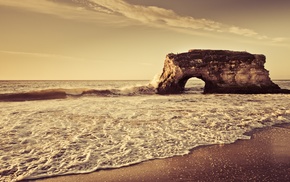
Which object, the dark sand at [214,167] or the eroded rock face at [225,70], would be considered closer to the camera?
the dark sand at [214,167]

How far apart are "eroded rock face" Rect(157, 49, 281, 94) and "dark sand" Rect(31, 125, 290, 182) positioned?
21188 millimetres

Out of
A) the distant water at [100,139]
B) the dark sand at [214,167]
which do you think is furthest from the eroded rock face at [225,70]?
the dark sand at [214,167]

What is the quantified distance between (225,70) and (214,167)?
2367 centimetres

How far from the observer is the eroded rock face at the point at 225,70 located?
86.6 ft

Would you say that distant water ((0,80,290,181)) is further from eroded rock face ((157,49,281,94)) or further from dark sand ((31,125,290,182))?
eroded rock face ((157,49,281,94))

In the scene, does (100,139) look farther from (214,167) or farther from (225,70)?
(225,70)

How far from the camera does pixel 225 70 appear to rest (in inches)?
1050

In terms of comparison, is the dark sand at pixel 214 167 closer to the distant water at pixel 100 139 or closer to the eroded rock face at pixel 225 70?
the distant water at pixel 100 139

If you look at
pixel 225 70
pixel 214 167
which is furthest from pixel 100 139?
pixel 225 70

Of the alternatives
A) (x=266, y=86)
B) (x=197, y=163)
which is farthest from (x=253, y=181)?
(x=266, y=86)

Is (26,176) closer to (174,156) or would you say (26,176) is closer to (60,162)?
(60,162)

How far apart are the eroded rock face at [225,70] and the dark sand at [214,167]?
2119cm

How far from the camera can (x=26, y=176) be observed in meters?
4.12

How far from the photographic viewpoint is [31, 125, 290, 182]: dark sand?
3988 mm
